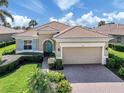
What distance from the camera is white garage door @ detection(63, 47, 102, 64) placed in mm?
25156

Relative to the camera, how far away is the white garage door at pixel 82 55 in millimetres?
25156

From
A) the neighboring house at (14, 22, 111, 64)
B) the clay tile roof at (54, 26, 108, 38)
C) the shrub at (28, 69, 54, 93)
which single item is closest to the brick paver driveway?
the neighboring house at (14, 22, 111, 64)

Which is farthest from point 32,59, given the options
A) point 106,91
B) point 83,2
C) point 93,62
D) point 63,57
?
point 106,91

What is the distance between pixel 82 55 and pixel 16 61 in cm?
788

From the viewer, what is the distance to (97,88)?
16281mm

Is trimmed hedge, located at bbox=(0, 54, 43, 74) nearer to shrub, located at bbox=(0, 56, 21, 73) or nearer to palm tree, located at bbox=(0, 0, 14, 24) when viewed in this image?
shrub, located at bbox=(0, 56, 21, 73)

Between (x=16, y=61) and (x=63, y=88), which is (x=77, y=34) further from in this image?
(x=63, y=88)

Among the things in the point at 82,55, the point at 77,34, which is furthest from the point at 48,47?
the point at 82,55

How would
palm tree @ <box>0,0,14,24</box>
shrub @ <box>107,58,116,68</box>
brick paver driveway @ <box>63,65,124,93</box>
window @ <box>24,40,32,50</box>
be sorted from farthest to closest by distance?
window @ <box>24,40,32,50</box> → palm tree @ <box>0,0,14,24</box> → shrub @ <box>107,58,116,68</box> → brick paver driveway @ <box>63,65,124,93</box>

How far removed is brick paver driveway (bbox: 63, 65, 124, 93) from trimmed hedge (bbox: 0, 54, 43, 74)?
5.42 m

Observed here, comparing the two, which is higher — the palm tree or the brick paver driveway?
the palm tree

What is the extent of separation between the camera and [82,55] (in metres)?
25.3

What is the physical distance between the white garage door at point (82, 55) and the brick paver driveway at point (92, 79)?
3.79 feet

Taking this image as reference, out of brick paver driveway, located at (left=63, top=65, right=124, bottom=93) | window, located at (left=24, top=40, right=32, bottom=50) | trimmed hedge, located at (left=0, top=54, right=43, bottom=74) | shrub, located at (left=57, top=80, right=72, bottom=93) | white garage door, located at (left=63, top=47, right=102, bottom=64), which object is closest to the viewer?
shrub, located at (left=57, top=80, right=72, bottom=93)
